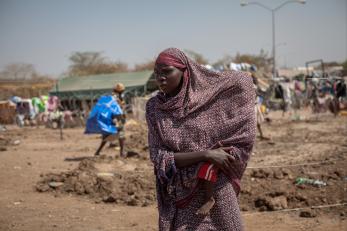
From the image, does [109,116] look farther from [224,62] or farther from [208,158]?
[224,62]

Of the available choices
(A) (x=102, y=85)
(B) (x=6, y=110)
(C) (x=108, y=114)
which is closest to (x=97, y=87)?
(A) (x=102, y=85)

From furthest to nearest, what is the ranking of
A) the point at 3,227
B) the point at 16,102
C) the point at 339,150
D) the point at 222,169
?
the point at 16,102
the point at 339,150
the point at 3,227
the point at 222,169

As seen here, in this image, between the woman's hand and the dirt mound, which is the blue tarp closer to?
the dirt mound

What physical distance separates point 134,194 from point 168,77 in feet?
14.3

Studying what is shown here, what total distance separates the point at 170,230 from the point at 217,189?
340mm

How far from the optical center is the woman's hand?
7.81 feet

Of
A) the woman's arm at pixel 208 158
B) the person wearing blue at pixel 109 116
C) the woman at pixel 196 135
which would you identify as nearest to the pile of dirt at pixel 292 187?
the woman at pixel 196 135

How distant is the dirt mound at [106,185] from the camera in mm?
6469

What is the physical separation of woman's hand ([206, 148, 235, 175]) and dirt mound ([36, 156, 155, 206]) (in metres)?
3.98

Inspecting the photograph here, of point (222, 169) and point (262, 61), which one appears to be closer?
point (222, 169)

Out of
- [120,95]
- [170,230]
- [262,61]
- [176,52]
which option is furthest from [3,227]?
[262,61]

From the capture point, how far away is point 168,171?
2467 millimetres

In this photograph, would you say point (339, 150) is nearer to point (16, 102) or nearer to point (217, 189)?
point (217, 189)

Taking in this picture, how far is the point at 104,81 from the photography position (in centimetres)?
3158
